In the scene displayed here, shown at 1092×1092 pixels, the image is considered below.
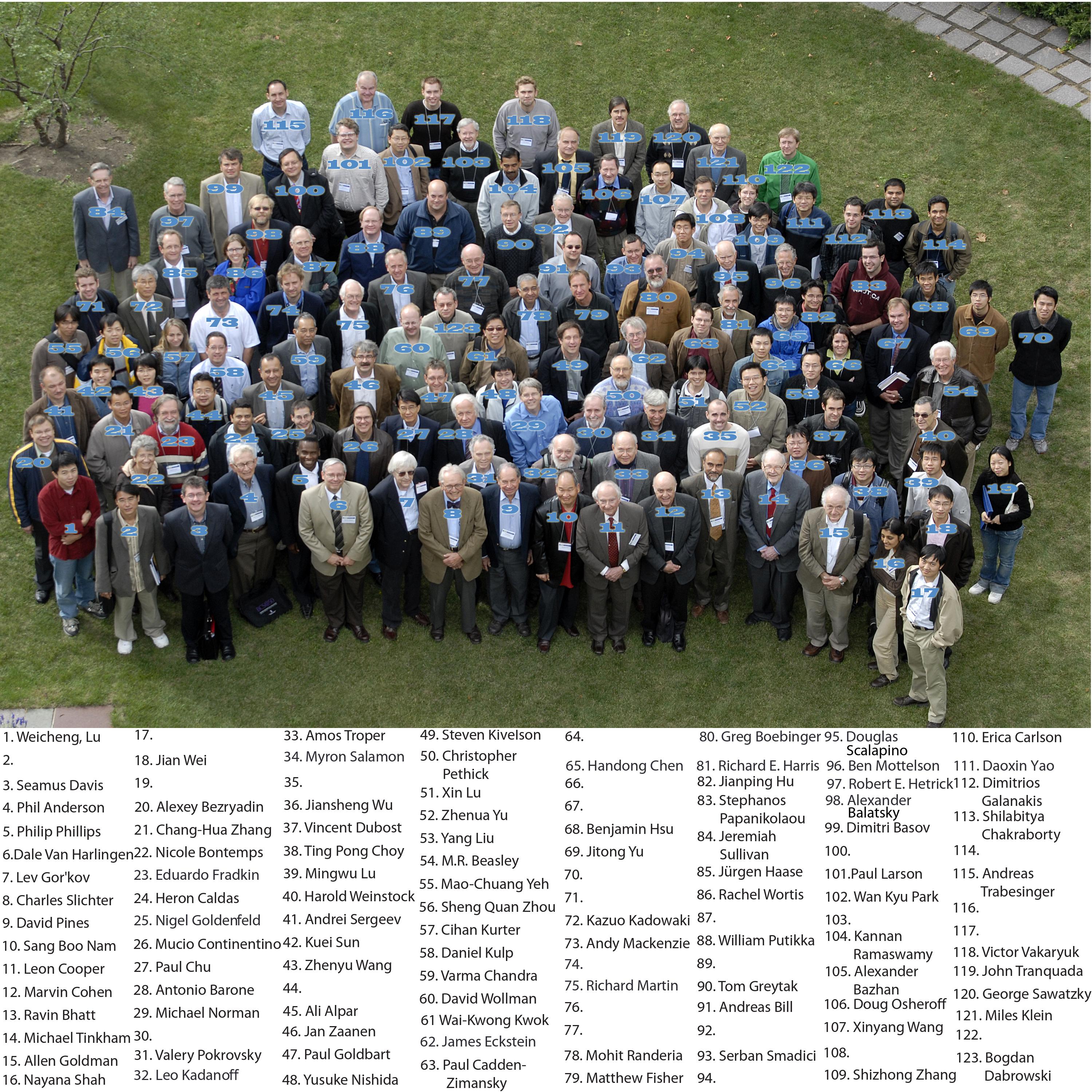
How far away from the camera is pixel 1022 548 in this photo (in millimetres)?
20469

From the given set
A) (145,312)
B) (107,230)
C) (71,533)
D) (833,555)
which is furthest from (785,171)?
(71,533)

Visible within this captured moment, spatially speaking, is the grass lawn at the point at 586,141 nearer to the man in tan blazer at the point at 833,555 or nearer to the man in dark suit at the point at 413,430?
the man in tan blazer at the point at 833,555

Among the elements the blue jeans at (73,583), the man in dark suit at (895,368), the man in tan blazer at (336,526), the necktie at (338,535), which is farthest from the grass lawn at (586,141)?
the man in dark suit at (895,368)

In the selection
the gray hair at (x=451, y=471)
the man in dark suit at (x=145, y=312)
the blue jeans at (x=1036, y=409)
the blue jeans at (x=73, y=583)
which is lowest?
the blue jeans at (x=73, y=583)

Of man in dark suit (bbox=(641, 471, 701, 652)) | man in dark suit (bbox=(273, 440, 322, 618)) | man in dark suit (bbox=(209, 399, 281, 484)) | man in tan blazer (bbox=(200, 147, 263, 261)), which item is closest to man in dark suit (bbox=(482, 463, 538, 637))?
man in dark suit (bbox=(641, 471, 701, 652))

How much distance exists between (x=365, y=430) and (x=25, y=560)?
4295 millimetres

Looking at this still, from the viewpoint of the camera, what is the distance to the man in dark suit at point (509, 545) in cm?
1862

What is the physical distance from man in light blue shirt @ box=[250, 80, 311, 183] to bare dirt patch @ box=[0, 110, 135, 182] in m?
2.61

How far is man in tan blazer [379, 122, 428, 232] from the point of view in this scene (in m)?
22.2

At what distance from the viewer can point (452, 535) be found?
61.4 feet

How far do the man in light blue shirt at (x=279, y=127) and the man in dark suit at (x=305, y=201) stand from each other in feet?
2.61

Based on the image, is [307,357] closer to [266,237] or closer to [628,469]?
[266,237]

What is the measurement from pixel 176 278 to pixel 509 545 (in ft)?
17.3
